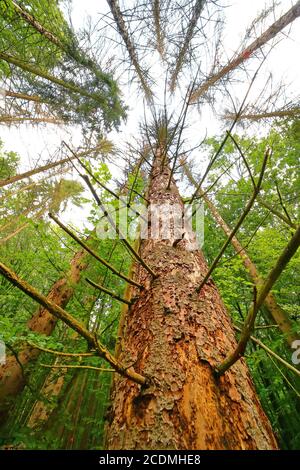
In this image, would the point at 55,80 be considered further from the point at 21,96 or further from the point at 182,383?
the point at 182,383

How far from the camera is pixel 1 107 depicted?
19.1ft

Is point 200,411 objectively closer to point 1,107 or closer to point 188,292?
point 188,292

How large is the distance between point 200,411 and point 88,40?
6.06m

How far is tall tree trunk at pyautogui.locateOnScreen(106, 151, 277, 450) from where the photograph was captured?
784mm

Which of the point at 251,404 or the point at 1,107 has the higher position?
the point at 1,107

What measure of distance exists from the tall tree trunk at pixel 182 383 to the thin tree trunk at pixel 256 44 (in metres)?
4.70

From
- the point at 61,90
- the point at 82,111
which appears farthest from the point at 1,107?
the point at 82,111

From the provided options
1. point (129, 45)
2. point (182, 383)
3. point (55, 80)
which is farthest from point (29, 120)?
point (182, 383)

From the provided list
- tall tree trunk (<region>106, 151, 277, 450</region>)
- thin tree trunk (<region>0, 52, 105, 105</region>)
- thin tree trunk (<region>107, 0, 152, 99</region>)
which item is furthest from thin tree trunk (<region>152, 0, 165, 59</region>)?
tall tree trunk (<region>106, 151, 277, 450</region>)

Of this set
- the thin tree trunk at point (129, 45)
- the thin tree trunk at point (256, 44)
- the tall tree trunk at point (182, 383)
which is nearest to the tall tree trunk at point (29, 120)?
the thin tree trunk at point (129, 45)

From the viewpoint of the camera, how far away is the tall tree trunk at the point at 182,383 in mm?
784

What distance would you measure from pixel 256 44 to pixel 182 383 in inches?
243

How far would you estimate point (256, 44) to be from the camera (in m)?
4.82

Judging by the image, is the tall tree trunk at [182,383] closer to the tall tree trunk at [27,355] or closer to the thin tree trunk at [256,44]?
the tall tree trunk at [27,355]
